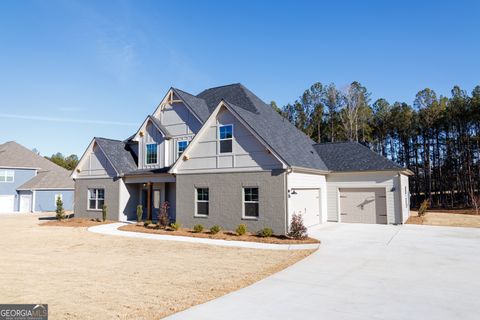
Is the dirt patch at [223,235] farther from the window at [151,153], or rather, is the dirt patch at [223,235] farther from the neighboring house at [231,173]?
the window at [151,153]

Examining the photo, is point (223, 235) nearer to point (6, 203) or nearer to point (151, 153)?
point (151, 153)

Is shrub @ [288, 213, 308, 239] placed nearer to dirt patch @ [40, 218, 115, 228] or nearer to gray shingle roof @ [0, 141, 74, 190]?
dirt patch @ [40, 218, 115, 228]

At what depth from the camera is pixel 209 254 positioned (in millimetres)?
12273

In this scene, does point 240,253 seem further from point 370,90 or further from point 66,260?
point 370,90

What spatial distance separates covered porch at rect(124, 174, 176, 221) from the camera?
22617 mm

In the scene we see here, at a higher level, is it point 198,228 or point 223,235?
point 198,228

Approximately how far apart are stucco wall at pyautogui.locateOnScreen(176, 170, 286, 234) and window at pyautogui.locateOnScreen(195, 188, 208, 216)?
286mm

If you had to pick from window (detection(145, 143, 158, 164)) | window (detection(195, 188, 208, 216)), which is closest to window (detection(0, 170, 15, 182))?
window (detection(145, 143, 158, 164))

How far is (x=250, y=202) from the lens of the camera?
1717 centimetres

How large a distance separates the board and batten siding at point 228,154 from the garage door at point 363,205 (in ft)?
25.2

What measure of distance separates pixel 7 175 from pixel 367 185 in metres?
41.3

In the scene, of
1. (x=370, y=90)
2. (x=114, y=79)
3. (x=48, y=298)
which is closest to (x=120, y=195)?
(x=114, y=79)

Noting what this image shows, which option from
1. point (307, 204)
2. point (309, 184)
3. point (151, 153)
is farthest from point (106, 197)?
point (309, 184)

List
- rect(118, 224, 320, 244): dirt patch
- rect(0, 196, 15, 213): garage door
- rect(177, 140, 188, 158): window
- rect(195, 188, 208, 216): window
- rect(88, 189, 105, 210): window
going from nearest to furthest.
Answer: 1. rect(118, 224, 320, 244): dirt patch
2. rect(195, 188, 208, 216): window
3. rect(177, 140, 188, 158): window
4. rect(88, 189, 105, 210): window
5. rect(0, 196, 15, 213): garage door
